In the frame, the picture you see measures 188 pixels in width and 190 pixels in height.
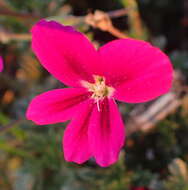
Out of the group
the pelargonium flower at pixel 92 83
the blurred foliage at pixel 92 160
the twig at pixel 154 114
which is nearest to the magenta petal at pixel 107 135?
the pelargonium flower at pixel 92 83

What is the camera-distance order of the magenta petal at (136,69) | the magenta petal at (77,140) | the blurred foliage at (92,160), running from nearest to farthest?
the magenta petal at (136,69) < the magenta petal at (77,140) < the blurred foliage at (92,160)

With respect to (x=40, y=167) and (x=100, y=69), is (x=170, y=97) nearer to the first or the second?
(x=40, y=167)

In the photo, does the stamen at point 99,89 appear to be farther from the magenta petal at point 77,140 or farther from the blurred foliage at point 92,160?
the blurred foliage at point 92,160

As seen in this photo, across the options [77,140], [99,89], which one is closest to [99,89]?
[99,89]

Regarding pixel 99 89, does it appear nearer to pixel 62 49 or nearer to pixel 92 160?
pixel 62 49

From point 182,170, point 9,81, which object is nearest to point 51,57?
point 182,170

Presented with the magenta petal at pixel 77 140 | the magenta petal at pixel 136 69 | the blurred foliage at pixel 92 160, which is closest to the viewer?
the magenta petal at pixel 136 69
